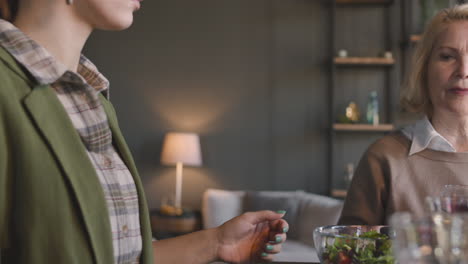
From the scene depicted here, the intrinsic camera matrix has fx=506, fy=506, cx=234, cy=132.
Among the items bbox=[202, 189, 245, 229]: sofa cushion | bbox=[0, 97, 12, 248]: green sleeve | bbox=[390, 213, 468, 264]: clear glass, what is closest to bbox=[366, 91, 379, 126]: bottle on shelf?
bbox=[202, 189, 245, 229]: sofa cushion

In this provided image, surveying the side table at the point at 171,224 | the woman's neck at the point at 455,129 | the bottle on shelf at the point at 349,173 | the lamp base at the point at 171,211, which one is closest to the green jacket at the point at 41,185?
the woman's neck at the point at 455,129

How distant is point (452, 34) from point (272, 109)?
4.22 meters

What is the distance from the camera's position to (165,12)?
5898mm

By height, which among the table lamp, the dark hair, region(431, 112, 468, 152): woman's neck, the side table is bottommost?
the side table

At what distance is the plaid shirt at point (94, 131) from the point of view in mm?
868

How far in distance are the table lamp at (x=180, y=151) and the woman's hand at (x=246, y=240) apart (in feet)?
13.1

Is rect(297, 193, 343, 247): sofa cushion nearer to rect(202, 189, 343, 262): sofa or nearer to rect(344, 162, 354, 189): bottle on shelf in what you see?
rect(202, 189, 343, 262): sofa

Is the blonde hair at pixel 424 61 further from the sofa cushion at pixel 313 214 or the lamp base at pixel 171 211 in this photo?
the lamp base at pixel 171 211

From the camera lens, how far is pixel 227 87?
5852 mm

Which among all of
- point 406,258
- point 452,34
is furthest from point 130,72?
point 406,258

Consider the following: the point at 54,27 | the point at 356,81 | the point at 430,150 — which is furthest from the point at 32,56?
the point at 356,81

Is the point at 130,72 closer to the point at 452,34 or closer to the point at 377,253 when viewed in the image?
the point at 452,34

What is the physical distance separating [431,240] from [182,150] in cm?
479

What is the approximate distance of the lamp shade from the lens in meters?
5.20
